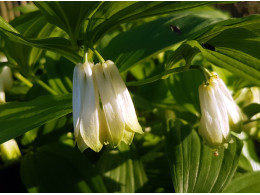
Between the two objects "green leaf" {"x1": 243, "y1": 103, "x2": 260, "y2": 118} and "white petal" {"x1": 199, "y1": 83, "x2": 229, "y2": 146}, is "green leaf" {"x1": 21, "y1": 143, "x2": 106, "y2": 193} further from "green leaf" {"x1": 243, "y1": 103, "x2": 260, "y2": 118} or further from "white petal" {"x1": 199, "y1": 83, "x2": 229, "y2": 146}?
"green leaf" {"x1": 243, "y1": 103, "x2": 260, "y2": 118}

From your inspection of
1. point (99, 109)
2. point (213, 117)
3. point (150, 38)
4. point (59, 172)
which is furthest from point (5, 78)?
point (213, 117)

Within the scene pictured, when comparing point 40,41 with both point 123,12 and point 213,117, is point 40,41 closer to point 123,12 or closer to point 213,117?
point 123,12

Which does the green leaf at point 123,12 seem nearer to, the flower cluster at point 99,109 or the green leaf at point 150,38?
the flower cluster at point 99,109

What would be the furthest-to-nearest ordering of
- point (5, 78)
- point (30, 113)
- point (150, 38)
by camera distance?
point (5, 78)
point (150, 38)
point (30, 113)

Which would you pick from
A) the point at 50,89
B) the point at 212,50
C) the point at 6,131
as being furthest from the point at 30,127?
the point at 212,50

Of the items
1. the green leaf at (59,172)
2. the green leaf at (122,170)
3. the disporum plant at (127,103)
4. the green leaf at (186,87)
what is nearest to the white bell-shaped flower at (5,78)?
the disporum plant at (127,103)

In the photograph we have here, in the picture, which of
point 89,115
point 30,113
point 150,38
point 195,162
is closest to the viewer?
point 89,115
